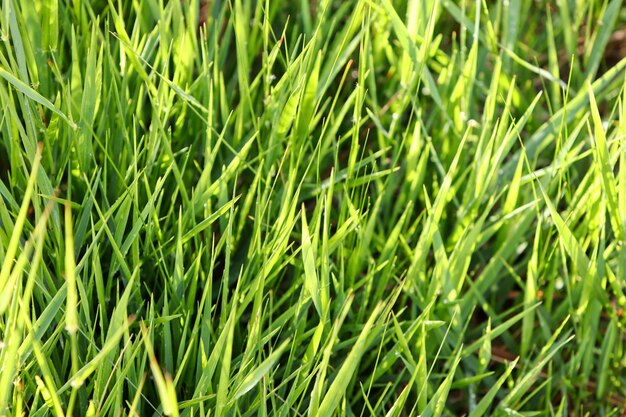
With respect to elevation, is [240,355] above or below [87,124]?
Result: below

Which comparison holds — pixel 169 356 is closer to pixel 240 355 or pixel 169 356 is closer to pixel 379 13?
pixel 240 355

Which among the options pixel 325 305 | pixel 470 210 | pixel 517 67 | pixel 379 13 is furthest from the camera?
pixel 517 67

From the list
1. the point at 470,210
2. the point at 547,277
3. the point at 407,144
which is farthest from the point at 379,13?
the point at 547,277

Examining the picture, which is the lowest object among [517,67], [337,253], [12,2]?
[337,253]

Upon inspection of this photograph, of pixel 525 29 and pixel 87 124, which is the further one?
pixel 525 29

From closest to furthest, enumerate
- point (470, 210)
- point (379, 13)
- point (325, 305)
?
point (325, 305)
point (470, 210)
point (379, 13)

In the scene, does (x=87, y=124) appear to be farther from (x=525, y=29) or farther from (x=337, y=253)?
(x=525, y=29)

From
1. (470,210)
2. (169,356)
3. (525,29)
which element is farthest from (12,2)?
(525,29)
